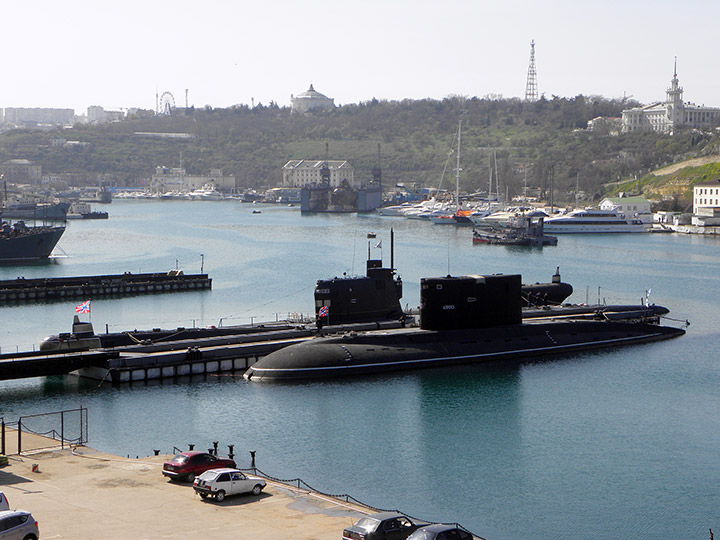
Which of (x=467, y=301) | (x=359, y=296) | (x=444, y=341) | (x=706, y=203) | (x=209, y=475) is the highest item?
(x=706, y=203)

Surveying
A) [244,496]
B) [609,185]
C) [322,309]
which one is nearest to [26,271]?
[322,309]

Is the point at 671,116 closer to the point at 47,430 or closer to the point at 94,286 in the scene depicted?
the point at 94,286

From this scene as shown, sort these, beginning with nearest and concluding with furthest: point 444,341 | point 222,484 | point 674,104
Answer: point 222,484 < point 444,341 < point 674,104

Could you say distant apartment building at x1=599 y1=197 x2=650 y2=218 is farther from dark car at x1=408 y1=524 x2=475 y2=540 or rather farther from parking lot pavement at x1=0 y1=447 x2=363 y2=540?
dark car at x1=408 y1=524 x2=475 y2=540

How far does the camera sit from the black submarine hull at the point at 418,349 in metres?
34.2

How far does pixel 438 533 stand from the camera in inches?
662

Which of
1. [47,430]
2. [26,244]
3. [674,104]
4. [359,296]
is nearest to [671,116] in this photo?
[674,104]

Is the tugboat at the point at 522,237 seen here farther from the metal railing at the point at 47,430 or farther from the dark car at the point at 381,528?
the dark car at the point at 381,528

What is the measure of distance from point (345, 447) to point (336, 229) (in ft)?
303

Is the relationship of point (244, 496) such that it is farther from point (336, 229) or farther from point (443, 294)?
point (336, 229)

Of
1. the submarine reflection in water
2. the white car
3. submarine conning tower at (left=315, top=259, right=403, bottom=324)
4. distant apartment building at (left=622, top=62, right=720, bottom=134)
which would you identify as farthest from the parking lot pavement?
distant apartment building at (left=622, top=62, right=720, bottom=134)

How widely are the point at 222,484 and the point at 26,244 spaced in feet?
205

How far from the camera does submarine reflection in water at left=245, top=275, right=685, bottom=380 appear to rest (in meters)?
34.4

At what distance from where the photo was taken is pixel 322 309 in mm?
38719
